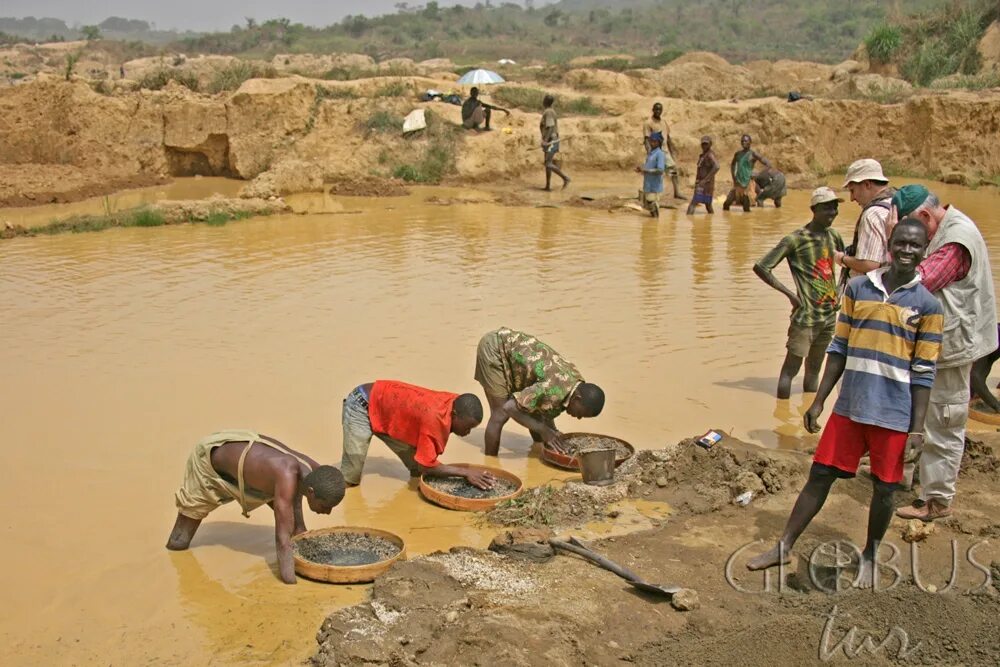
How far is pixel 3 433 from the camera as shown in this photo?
6340 mm

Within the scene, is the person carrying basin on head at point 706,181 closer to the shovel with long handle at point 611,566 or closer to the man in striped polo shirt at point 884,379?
the man in striped polo shirt at point 884,379

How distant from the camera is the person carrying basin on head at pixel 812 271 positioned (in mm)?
6379

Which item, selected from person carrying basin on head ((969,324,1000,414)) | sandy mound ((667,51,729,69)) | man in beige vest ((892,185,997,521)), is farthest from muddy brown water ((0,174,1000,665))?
sandy mound ((667,51,729,69))

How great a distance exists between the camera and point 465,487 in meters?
5.53

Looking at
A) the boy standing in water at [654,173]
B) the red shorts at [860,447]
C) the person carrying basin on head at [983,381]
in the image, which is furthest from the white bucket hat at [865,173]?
the boy standing in water at [654,173]

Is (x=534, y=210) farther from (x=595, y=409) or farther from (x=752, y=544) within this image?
(x=752, y=544)

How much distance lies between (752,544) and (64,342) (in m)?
6.18

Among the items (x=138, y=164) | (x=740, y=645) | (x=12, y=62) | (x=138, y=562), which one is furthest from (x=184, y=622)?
(x=12, y=62)

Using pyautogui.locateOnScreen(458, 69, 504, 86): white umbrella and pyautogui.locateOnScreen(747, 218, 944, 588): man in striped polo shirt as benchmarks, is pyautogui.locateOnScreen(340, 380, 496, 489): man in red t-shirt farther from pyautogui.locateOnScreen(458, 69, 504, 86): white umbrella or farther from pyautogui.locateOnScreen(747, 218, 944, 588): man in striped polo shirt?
pyautogui.locateOnScreen(458, 69, 504, 86): white umbrella

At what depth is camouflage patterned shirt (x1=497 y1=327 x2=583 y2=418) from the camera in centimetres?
561

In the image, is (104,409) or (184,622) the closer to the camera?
(184,622)

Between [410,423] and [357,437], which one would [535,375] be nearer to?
[410,423]

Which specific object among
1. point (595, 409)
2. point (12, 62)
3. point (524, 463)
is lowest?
point (524, 463)

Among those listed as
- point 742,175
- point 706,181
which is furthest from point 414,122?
point 742,175
